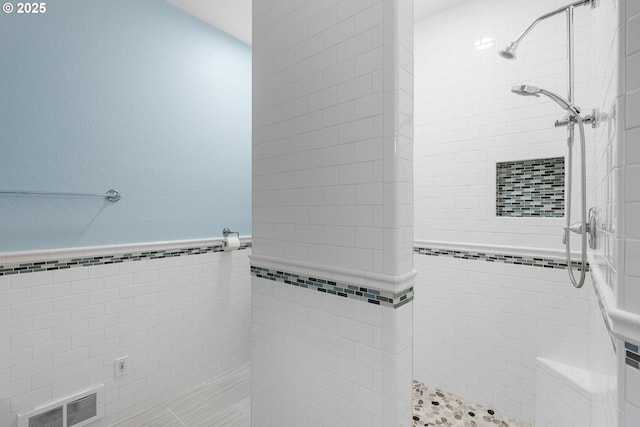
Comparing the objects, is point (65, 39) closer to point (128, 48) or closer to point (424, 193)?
point (128, 48)

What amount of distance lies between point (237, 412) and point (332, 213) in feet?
5.41

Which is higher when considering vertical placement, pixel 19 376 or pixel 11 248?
pixel 11 248

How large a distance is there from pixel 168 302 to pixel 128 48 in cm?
174

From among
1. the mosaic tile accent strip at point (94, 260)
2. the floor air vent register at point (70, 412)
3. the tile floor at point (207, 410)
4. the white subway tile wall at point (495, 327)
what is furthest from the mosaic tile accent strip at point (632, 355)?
the floor air vent register at point (70, 412)

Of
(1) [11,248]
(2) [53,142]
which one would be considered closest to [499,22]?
(2) [53,142]

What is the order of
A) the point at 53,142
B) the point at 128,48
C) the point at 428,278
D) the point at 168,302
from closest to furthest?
the point at 53,142 < the point at 128,48 < the point at 168,302 < the point at 428,278

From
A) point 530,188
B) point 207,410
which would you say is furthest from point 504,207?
point 207,410

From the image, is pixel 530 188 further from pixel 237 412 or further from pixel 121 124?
pixel 121 124

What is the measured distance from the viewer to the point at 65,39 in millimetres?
1759

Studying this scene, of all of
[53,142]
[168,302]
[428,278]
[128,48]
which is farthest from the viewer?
[428,278]

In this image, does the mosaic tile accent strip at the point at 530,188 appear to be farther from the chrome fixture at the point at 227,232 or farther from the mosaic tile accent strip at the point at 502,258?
the chrome fixture at the point at 227,232

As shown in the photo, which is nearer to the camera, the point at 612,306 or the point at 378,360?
the point at 612,306

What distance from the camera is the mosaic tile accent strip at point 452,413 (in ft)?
6.43

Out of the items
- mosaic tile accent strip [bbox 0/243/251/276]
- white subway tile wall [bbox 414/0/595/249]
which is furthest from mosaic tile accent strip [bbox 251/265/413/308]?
white subway tile wall [bbox 414/0/595/249]
